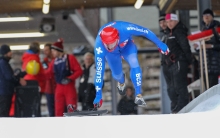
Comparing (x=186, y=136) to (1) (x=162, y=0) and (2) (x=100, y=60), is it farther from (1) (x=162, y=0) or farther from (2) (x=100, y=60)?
(1) (x=162, y=0)

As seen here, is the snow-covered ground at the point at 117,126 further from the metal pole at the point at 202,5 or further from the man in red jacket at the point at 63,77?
the metal pole at the point at 202,5

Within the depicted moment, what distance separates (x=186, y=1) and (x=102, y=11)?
4.12 meters

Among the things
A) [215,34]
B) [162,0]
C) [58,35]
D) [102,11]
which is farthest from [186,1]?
[58,35]

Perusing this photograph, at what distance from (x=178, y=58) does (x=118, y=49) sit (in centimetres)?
173

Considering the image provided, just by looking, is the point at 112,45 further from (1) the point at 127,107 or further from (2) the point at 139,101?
(1) the point at 127,107

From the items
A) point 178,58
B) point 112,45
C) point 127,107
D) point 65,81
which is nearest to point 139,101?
point 112,45

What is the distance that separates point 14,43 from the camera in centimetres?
1833

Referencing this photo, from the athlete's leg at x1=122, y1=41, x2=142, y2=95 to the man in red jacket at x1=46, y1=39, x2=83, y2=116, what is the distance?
10.4ft

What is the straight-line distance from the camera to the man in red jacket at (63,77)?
12.9 m

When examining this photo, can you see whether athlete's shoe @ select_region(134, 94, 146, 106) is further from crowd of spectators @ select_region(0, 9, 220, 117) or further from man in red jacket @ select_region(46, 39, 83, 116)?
man in red jacket @ select_region(46, 39, 83, 116)

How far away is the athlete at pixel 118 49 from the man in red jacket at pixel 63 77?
2.90m

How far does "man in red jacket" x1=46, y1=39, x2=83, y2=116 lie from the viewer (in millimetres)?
12906

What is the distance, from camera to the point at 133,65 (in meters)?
9.70

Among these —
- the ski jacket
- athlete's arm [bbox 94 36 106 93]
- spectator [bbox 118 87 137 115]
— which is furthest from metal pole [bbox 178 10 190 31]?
athlete's arm [bbox 94 36 106 93]
